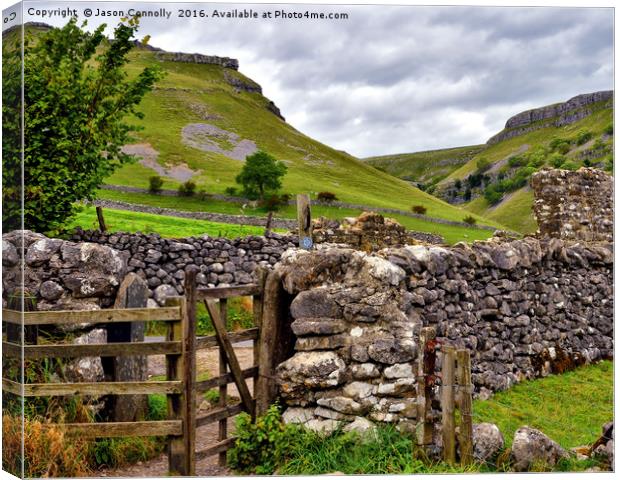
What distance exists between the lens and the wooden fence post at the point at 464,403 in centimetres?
774

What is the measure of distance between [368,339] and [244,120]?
160 ft

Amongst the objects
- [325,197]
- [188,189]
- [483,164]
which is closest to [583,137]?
[483,164]

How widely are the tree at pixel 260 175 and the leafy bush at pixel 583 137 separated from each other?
2718cm

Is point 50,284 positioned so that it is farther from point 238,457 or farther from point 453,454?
point 453,454

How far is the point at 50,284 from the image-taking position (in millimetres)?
8883

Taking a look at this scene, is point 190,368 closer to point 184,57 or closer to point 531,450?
point 531,450

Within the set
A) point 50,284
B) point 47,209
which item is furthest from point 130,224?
point 50,284

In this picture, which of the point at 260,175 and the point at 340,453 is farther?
the point at 260,175

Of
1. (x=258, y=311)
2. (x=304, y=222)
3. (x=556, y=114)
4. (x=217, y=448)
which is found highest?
(x=556, y=114)

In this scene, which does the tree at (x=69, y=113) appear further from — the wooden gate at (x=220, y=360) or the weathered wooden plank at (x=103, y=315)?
the wooden gate at (x=220, y=360)

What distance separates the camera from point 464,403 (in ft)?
25.5

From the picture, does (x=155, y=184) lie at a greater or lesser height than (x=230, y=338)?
greater

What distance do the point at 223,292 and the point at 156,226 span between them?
17.7 m

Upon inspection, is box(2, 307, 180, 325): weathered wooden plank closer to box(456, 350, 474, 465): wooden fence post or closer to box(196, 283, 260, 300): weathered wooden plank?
box(196, 283, 260, 300): weathered wooden plank
